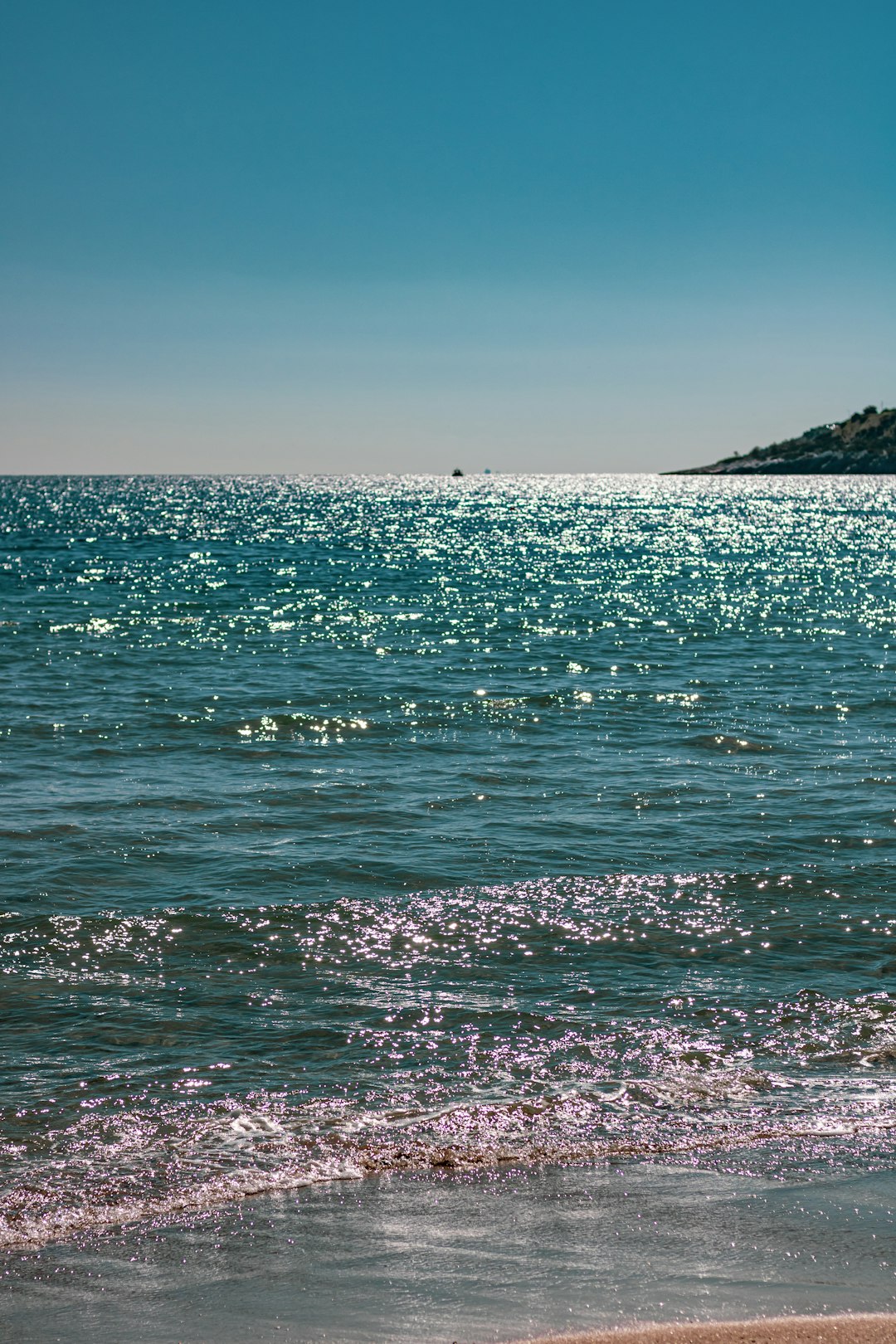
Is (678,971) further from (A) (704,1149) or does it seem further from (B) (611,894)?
(A) (704,1149)

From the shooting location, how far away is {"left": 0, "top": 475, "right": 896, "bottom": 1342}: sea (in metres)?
6.68

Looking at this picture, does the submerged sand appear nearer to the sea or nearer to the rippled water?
the sea

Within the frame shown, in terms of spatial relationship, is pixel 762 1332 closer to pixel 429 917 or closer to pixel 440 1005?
pixel 440 1005

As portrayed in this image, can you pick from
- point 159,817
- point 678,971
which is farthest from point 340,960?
point 159,817

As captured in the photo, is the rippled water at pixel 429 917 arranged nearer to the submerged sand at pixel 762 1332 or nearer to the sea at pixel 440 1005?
the sea at pixel 440 1005

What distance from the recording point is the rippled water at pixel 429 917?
8.54m

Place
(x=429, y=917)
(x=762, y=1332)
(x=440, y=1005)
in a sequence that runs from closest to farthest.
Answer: (x=762, y=1332) → (x=440, y=1005) → (x=429, y=917)

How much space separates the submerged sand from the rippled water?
204 cm

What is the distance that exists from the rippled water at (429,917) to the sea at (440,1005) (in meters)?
0.05

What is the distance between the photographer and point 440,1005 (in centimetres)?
1091

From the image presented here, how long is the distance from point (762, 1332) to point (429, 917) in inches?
301

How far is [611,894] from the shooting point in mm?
13953

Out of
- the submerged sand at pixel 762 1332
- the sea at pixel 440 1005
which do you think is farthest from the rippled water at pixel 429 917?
the submerged sand at pixel 762 1332

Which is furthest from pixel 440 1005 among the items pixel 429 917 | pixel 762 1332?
pixel 762 1332
